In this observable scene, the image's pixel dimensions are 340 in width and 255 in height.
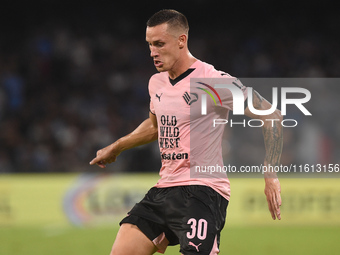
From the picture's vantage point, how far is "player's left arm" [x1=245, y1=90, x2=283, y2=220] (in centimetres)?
430

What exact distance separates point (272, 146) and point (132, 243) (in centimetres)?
128

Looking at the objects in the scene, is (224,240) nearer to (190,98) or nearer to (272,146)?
(272,146)

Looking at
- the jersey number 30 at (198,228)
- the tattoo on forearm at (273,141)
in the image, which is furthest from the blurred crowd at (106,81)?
the jersey number 30 at (198,228)

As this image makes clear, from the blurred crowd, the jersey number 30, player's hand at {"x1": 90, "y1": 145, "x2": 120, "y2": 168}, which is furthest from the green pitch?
the jersey number 30

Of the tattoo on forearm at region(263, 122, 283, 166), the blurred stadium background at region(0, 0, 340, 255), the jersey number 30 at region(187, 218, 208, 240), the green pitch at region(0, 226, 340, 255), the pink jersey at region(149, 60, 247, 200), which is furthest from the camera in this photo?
the blurred stadium background at region(0, 0, 340, 255)

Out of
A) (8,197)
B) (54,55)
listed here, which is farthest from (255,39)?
(8,197)

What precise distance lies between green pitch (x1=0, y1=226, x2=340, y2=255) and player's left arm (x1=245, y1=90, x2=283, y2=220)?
3785mm

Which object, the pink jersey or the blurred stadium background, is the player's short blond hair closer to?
the pink jersey

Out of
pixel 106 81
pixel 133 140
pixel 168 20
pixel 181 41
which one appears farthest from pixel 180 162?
pixel 106 81

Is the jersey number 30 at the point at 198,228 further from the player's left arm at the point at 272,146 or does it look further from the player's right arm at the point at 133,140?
the player's right arm at the point at 133,140

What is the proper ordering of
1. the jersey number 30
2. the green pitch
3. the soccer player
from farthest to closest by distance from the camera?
the green pitch → the soccer player → the jersey number 30

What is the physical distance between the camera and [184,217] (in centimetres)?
423

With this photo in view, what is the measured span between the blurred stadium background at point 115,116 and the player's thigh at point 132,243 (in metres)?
3.90

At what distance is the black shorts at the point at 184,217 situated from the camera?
163 inches
